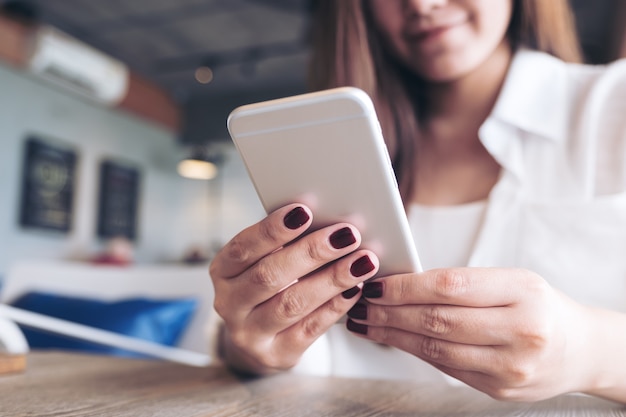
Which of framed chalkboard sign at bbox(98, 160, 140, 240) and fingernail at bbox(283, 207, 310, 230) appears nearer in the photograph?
fingernail at bbox(283, 207, 310, 230)

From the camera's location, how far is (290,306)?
26.3 inches

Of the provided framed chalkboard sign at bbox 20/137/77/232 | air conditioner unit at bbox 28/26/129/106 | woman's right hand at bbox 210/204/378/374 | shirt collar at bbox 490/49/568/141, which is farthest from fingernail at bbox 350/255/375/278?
framed chalkboard sign at bbox 20/137/77/232

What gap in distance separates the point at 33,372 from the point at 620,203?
1037 millimetres

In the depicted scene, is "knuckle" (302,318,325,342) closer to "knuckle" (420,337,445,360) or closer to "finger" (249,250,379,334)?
"finger" (249,250,379,334)

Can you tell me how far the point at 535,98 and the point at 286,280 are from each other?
76 cm

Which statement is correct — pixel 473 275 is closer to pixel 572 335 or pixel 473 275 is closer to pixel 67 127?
pixel 572 335

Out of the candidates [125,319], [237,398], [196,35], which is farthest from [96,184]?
[237,398]

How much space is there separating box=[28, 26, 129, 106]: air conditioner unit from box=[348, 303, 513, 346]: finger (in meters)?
5.45

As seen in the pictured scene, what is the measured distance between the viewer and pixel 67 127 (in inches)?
248

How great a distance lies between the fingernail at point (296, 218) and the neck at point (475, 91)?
0.79m

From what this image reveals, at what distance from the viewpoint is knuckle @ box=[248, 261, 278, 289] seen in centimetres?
64

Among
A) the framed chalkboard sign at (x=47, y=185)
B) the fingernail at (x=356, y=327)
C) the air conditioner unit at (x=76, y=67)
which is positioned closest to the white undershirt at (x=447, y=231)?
the fingernail at (x=356, y=327)

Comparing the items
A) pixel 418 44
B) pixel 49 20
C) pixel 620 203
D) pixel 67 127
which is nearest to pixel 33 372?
pixel 418 44

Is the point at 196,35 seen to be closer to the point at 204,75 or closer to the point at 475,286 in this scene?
the point at 204,75
